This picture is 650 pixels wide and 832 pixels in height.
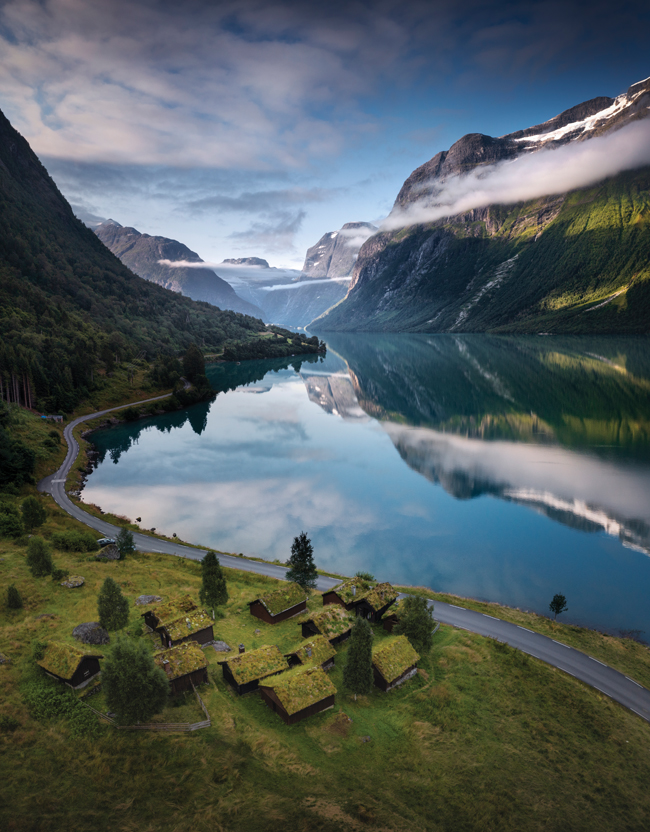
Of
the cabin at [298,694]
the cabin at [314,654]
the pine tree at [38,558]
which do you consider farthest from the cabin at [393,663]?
the pine tree at [38,558]

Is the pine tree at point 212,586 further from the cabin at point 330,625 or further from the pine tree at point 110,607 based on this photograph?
the cabin at point 330,625

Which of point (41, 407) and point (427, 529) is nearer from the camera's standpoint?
point (427, 529)

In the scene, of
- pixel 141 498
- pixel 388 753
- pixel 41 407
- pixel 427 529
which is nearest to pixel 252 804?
pixel 388 753

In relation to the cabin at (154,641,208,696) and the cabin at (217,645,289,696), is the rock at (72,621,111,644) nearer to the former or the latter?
the cabin at (154,641,208,696)

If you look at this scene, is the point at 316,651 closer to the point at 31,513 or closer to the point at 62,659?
the point at 62,659

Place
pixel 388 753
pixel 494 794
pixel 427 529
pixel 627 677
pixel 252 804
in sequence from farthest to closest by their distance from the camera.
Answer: pixel 427 529 < pixel 627 677 < pixel 388 753 < pixel 494 794 < pixel 252 804

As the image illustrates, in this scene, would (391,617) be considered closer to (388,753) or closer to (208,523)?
(388,753)

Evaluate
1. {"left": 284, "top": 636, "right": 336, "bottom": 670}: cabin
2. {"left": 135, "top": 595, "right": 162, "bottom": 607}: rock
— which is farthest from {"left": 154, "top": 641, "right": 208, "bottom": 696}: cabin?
{"left": 135, "top": 595, "right": 162, "bottom": 607}: rock
